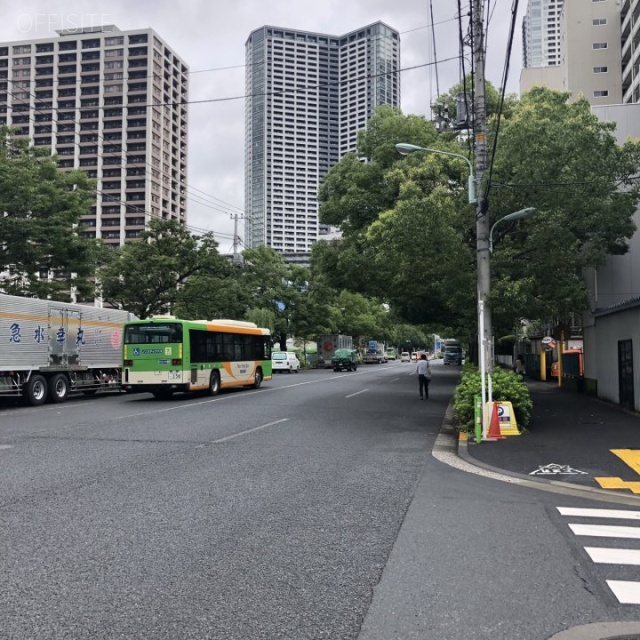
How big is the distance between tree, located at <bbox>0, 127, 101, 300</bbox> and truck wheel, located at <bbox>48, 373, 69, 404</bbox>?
21.7 feet

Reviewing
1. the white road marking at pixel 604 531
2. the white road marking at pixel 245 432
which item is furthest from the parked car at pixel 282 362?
the white road marking at pixel 604 531

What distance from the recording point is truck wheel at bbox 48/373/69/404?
66.8 ft

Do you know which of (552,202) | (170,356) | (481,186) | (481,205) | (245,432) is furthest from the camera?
(170,356)

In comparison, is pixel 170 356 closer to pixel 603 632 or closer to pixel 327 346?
pixel 603 632

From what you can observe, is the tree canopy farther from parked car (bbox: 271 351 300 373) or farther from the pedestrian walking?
parked car (bbox: 271 351 300 373)

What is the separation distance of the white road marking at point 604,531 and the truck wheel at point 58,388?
18.6 m

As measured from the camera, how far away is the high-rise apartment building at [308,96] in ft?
61.3

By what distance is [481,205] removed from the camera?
13.1 metres

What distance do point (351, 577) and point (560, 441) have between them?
821 cm

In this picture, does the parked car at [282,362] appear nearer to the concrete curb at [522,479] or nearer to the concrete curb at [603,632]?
the concrete curb at [522,479]

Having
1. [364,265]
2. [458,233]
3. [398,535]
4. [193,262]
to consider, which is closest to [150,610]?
[398,535]

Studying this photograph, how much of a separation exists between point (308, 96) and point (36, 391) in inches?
574

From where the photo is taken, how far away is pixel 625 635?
139 inches

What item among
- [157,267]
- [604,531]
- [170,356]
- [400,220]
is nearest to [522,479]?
[604,531]
